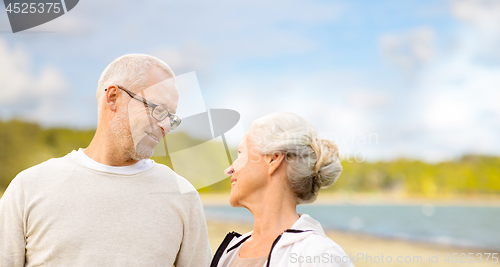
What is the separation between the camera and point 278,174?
2033 millimetres

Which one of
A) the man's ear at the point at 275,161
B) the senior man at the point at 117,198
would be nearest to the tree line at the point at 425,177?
the senior man at the point at 117,198

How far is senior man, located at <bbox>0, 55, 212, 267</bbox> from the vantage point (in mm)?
1993

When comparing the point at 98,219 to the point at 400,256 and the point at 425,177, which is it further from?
the point at 425,177

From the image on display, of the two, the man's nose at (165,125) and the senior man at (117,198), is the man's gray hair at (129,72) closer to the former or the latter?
the senior man at (117,198)

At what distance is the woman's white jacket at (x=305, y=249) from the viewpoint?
1695 millimetres

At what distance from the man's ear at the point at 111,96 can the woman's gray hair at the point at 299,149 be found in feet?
2.64

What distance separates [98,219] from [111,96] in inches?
26.2

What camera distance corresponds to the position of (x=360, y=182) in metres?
72.9

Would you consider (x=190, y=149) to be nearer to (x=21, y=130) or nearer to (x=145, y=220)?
(x=145, y=220)

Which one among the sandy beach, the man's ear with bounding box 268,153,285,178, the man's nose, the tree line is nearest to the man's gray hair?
the man's nose

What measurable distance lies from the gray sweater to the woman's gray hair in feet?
1.98

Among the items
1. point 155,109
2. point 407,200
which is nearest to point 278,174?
point 155,109

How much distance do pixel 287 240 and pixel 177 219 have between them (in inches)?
26.9

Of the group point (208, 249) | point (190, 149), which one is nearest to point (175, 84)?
point (190, 149)
